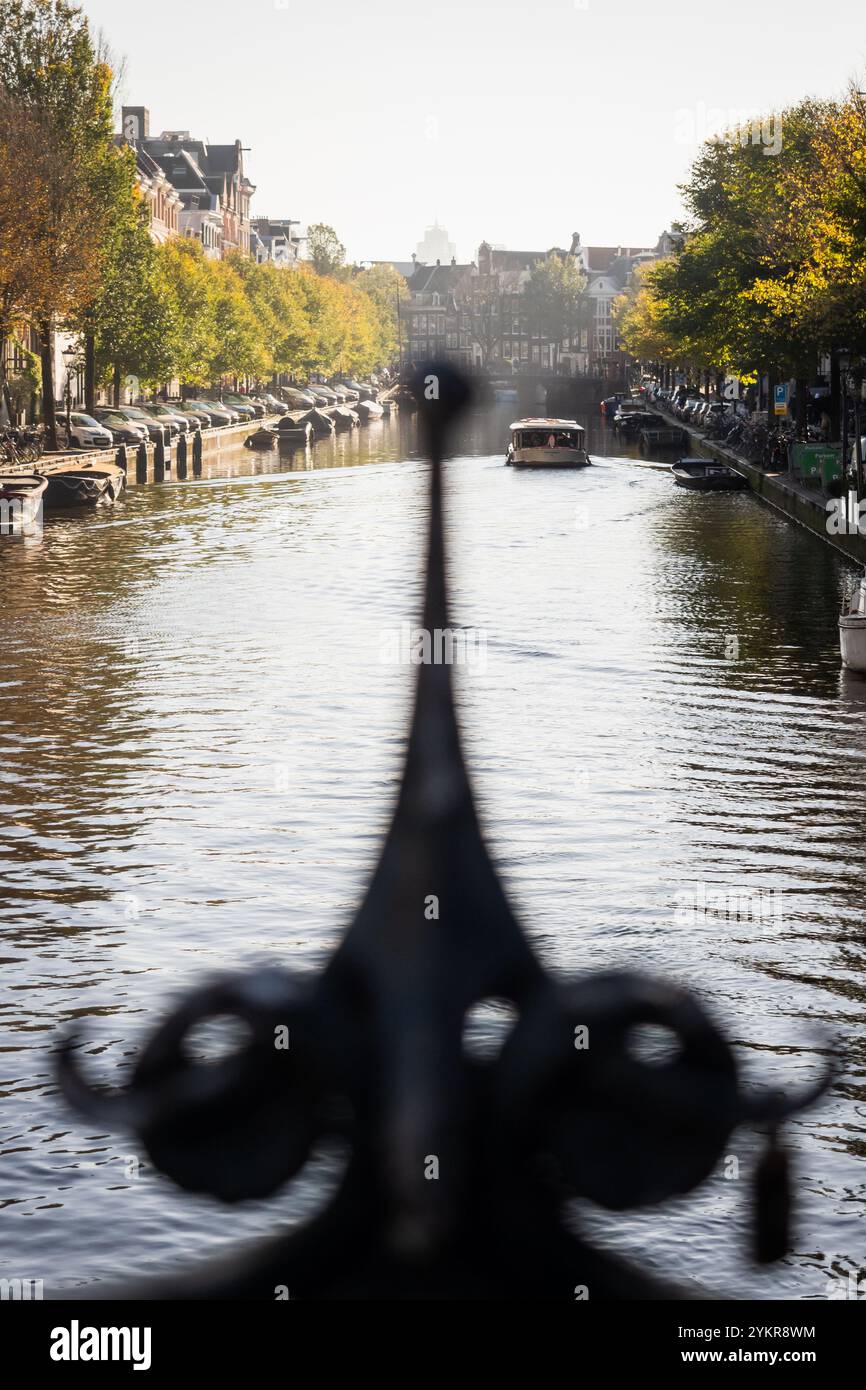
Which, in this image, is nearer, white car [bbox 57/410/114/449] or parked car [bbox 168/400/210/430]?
white car [bbox 57/410/114/449]

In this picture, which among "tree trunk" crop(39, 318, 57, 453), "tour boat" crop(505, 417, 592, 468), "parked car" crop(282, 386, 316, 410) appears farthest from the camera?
"parked car" crop(282, 386, 316, 410)

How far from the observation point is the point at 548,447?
244 feet

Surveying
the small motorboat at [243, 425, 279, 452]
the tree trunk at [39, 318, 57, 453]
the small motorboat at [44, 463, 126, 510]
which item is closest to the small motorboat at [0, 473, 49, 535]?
the small motorboat at [44, 463, 126, 510]

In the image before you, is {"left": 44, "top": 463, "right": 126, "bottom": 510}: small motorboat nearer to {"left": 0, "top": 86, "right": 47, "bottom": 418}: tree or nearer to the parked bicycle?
the parked bicycle

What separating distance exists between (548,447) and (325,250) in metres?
116

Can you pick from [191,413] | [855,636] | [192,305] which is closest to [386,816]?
[855,636]

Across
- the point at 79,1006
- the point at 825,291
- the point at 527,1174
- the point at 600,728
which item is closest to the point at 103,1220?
the point at 527,1174

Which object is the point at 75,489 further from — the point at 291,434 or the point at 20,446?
the point at 291,434

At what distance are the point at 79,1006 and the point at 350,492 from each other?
52.4 metres

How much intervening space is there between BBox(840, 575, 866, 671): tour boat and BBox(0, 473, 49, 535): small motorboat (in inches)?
1016

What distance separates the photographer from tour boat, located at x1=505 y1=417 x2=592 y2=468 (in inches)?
2928

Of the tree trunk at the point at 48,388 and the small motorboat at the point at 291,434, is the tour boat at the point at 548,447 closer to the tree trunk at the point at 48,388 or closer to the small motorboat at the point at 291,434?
the small motorboat at the point at 291,434

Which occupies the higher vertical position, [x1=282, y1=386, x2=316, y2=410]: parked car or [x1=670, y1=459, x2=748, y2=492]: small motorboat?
[x1=282, y1=386, x2=316, y2=410]: parked car

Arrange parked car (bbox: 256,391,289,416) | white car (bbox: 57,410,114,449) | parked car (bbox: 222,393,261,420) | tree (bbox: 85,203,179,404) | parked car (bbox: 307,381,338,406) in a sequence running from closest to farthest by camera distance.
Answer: white car (bbox: 57,410,114,449)
tree (bbox: 85,203,179,404)
parked car (bbox: 222,393,261,420)
parked car (bbox: 256,391,289,416)
parked car (bbox: 307,381,338,406)
